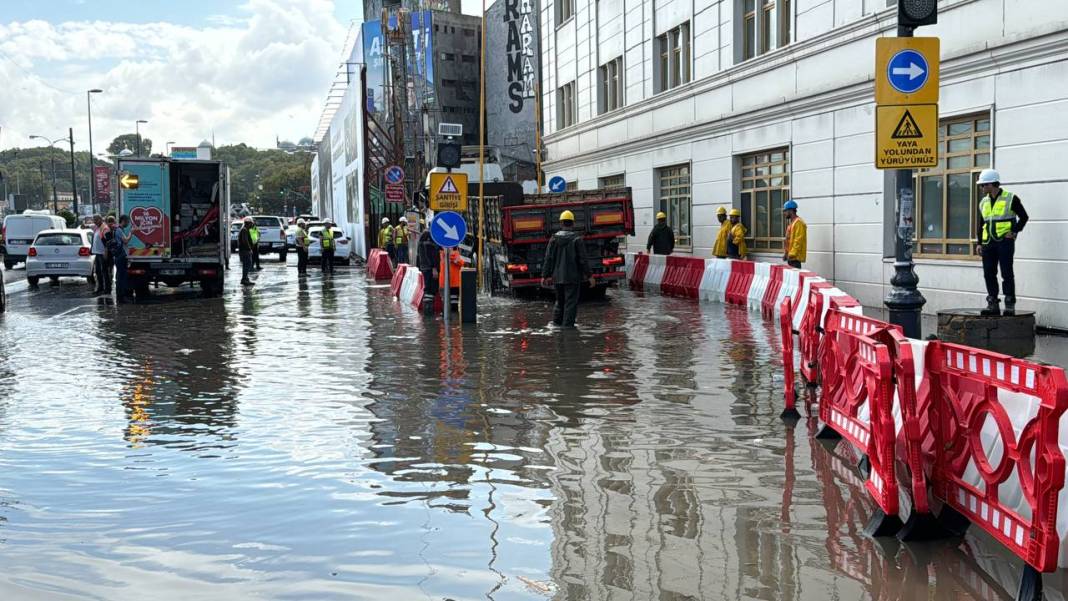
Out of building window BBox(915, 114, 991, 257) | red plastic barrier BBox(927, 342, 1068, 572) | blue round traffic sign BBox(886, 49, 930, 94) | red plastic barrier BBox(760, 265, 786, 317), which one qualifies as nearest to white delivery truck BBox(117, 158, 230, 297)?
red plastic barrier BBox(760, 265, 786, 317)

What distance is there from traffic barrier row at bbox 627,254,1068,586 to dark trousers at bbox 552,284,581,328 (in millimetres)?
8484

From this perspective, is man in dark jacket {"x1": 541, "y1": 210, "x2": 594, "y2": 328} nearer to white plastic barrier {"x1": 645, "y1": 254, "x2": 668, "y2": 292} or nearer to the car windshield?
white plastic barrier {"x1": 645, "y1": 254, "x2": 668, "y2": 292}

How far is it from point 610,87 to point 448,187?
61.0ft

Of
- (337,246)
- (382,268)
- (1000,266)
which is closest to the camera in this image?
(1000,266)

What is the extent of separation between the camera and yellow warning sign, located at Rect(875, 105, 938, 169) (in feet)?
31.3

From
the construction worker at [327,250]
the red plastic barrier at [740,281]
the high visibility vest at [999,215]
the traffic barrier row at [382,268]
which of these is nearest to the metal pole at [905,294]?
the high visibility vest at [999,215]

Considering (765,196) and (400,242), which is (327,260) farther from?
(765,196)

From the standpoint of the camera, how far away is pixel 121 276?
907 inches

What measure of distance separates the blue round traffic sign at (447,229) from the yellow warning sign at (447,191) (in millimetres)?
139

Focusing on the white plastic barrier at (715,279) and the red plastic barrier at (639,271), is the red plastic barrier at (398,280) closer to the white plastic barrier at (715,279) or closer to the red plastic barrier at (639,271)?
the red plastic barrier at (639,271)

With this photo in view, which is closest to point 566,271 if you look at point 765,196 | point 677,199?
point 765,196

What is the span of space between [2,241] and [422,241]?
30762 mm

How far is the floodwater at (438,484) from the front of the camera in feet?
16.1

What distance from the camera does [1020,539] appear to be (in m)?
4.54
